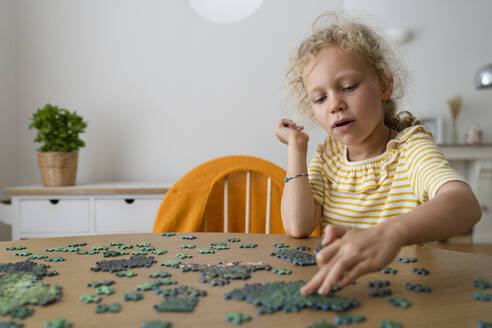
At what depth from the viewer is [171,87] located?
2861 millimetres

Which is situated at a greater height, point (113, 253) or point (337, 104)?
point (337, 104)

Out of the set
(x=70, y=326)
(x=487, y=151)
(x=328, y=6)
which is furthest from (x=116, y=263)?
(x=487, y=151)

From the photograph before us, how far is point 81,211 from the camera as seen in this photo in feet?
7.44

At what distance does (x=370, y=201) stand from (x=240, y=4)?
220cm

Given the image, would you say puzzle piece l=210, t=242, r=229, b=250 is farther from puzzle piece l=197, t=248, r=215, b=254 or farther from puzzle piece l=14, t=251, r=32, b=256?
puzzle piece l=14, t=251, r=32, b=256

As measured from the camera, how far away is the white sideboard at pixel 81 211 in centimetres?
225

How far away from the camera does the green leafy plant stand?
2.34 m

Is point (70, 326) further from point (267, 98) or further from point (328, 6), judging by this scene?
point (328, 6)

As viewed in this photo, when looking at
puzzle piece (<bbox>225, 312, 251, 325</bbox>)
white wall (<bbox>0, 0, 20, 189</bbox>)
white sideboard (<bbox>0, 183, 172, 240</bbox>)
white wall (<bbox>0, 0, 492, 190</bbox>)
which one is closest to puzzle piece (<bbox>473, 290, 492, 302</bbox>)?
puzzle piece (<bbox>225, 312, 251, 325</bbox>)

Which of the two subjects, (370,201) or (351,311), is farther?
(370,201)

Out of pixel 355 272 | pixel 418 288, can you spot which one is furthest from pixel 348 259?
pixel 418 288

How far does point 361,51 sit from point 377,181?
362 mm

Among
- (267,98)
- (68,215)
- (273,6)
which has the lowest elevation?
(68,215)

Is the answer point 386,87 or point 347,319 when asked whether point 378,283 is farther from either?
point 386,87
